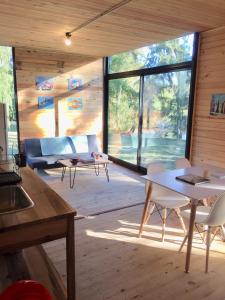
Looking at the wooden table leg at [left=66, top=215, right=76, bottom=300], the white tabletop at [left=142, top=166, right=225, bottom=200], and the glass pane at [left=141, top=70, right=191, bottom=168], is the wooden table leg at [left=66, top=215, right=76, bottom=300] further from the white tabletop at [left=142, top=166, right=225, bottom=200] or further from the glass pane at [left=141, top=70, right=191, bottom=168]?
the glass pane at [left=141, top=70, right=191, bottom=168]

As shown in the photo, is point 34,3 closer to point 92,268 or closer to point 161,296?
point 92,268

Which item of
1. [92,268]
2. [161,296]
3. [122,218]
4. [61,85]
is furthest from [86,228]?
[61,85]

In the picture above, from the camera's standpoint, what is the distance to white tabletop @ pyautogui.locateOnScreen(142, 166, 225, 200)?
214 centimetres

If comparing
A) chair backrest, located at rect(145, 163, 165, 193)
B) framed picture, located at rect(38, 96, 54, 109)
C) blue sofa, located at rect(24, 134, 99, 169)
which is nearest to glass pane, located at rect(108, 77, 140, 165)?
blue sofa, located at rect(24, 134, 99, 169)

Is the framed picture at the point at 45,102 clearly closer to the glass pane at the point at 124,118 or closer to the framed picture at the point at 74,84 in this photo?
the framed picture at the point at 74,84

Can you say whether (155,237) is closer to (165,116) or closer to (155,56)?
(165,116)

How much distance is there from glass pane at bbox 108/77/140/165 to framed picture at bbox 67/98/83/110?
28.9 inches

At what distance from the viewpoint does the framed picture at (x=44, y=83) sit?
17.4 ft

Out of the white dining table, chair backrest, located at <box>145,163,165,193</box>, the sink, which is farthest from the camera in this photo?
chair backrest, located at <box>145,163,165,193</box>

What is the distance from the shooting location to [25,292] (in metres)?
1.13

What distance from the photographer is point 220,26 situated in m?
3.30

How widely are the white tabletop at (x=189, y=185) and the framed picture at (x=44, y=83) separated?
3.63 metres

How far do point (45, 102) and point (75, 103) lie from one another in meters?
0.69

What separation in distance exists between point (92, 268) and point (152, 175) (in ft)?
3.49
